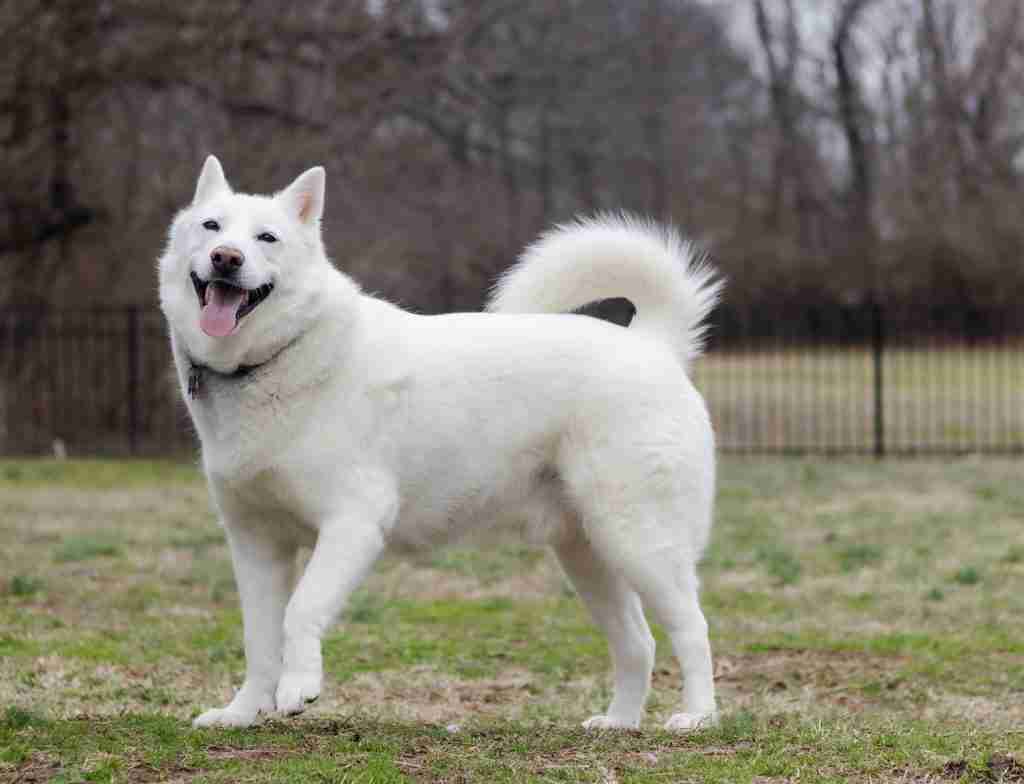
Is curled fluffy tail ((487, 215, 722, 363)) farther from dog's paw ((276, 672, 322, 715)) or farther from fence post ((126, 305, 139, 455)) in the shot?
fence post ((126, 305, 139, 455))

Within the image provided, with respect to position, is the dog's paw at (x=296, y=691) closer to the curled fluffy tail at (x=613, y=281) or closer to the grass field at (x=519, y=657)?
the grass field at (x=519, y=657)

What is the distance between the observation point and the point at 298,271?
4461 mm

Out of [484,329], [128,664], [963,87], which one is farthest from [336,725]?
[963,87]

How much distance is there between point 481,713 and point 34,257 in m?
11.7

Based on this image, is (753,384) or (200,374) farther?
(753,384)

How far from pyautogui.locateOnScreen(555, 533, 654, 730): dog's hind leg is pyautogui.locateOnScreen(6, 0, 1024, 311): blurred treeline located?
10.5 metres

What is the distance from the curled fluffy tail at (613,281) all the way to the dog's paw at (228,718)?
1646 mm

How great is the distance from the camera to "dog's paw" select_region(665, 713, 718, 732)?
4578 mm

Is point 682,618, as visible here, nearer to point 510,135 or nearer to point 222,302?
point 222,302

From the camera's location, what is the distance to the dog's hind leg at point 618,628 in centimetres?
500

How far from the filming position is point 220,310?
4289mm

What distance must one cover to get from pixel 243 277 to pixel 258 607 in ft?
3.50

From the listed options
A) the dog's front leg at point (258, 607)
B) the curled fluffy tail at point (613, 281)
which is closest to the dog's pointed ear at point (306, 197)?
the curled fluffy tail at point (613, 281)

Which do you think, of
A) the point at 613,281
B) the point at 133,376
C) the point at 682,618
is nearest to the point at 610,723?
the point at 682,618
